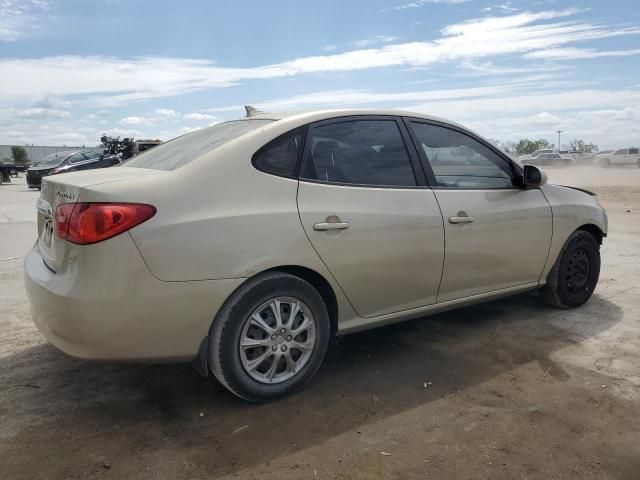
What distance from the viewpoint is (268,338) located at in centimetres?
318

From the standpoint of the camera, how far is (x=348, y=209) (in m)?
3.36

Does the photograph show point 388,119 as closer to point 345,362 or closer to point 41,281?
point 345,362

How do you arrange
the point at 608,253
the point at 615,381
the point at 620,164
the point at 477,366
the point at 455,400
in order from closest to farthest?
the point at 455,400 → the point at 615,381 → the point at 477,366 → the point at 608,253 → the point at 620,164

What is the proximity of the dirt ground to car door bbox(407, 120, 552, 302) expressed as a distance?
0.50 meters

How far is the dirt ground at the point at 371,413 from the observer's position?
2654 millimetres

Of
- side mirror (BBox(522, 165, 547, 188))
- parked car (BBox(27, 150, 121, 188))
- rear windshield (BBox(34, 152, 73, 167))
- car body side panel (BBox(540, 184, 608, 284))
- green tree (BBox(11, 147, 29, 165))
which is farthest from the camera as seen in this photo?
green tree (BBox(11, 147, 29, 165))

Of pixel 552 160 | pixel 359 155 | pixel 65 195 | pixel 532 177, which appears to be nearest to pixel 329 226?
pixel 359 155

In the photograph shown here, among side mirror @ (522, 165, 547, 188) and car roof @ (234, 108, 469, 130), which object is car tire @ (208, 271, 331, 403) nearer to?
car roof @ (234, 108, 469, 130)

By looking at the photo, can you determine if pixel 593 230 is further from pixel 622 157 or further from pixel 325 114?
pixel 622 157

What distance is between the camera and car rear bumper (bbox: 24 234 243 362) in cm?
275

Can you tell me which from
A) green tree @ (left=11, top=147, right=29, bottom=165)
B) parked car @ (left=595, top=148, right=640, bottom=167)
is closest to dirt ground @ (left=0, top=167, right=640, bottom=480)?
parked car @ (left=595, top=148, right=640, bottom=167)

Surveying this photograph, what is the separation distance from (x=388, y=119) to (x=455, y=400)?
184 cm

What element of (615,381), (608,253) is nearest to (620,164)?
(608,253)

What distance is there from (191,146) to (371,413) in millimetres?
1901
